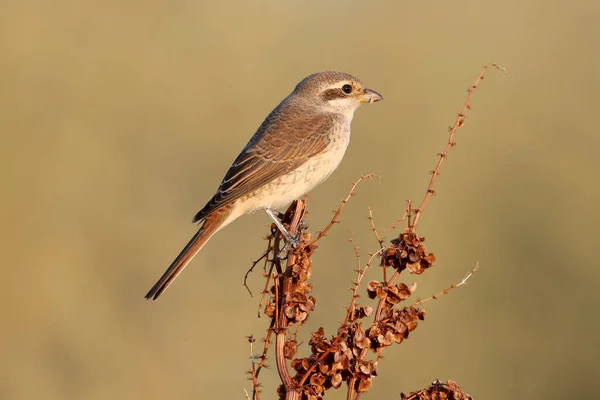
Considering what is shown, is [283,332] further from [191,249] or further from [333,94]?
[333,94]

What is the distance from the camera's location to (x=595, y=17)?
439 inches

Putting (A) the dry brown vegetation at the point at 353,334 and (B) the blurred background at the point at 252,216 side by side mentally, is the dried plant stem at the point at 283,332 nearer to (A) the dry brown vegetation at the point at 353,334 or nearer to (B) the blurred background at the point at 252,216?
(A) the dry brown vegetation at the point at 353,334

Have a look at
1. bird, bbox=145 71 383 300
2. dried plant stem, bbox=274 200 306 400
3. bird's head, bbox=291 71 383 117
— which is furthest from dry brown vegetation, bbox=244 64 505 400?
bird's head, bbox=291 71 383 117

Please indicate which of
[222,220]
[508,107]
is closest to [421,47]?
[508,107]

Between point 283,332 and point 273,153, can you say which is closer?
point 283,332

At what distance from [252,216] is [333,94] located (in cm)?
315

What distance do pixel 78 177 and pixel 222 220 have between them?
398 cm

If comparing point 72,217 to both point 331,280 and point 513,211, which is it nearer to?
point 331,280

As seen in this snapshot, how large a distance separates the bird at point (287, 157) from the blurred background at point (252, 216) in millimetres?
862

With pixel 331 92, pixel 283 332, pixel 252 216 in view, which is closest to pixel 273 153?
pixel 331 92

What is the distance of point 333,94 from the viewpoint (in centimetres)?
Answer: 543

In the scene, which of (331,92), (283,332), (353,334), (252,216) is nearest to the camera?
(353,334)

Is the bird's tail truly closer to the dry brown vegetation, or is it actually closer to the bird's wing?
the bird's wing

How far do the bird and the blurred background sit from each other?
2.83 ft
